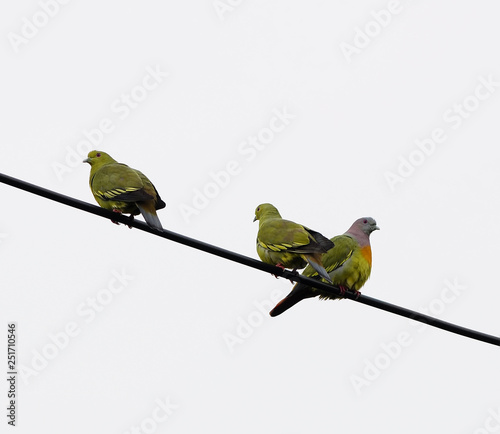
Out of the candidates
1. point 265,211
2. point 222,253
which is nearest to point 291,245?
point 265,211

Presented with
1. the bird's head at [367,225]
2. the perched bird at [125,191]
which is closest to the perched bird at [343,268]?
the bird's head at [367,225]

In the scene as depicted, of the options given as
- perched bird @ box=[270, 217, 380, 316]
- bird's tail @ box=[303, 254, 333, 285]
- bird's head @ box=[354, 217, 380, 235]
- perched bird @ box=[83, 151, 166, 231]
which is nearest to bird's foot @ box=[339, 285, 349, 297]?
perched bird @ box=[270, 217, 380, 316]

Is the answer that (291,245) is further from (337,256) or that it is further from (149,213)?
(149,213)

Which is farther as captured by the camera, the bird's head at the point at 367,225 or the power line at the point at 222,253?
the bird's head at the point at 367,225

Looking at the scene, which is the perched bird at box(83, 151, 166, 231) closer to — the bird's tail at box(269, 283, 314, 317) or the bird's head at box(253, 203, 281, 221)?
the bird's head at box(253, 203, 281, 221)

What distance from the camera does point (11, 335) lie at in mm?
10648

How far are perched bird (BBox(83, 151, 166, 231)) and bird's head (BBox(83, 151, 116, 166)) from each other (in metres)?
0.42

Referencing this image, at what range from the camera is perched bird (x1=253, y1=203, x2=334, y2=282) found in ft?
25.7

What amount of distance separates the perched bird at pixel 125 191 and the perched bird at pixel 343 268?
1752mm

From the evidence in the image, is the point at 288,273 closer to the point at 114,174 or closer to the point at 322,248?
the point at 322,248

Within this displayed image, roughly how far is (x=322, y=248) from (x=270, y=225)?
0.89 m

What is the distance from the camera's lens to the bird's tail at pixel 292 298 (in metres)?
8.66

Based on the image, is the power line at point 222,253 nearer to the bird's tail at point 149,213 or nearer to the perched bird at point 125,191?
the bird's tail at point 149,213

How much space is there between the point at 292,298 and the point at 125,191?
210cm
